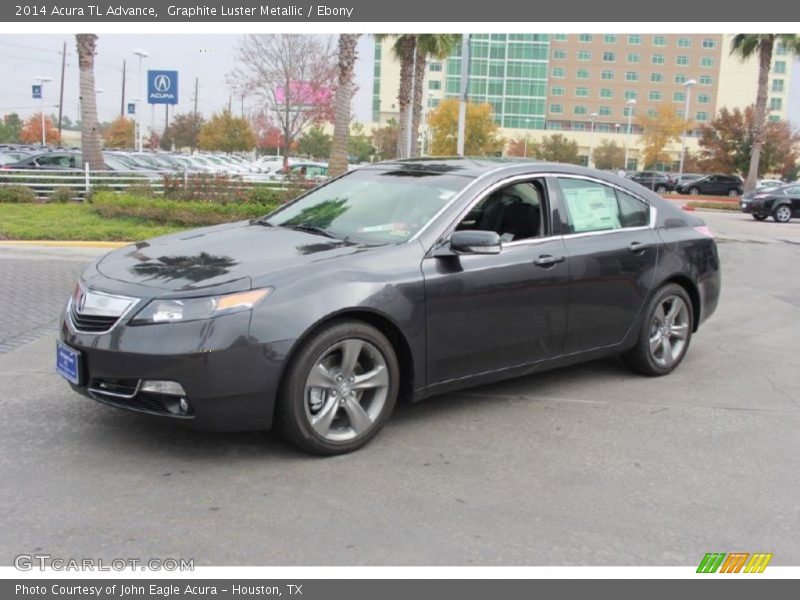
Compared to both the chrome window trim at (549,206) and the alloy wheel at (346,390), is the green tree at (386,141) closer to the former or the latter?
the chrome window trim at (549,206)

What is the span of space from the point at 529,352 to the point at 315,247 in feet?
5.19

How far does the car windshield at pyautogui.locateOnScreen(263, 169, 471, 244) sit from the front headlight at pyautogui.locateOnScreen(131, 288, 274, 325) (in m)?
1.05

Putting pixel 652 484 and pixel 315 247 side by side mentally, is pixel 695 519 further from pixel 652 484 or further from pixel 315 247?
pixel 315 247

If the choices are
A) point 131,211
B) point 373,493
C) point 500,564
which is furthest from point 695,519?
point 131,211

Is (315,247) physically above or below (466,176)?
below

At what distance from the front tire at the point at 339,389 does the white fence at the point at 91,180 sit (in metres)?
13.3

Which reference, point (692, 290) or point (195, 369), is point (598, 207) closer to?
point (692, 290)

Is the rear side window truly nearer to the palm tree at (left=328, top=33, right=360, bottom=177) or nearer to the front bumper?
the front bumper

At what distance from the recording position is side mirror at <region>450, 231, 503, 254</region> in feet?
14.6

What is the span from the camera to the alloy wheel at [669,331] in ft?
19.2

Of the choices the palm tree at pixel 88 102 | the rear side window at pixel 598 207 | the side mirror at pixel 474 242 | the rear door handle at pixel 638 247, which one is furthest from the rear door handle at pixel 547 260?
the palm tree at pixel 88 102

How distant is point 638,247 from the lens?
560 centimetres

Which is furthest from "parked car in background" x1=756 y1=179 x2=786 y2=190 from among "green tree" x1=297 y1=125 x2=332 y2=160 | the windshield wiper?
"green tree" x1=297 y1=125 x2=332 y2=160

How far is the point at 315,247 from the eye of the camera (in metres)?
4.44
